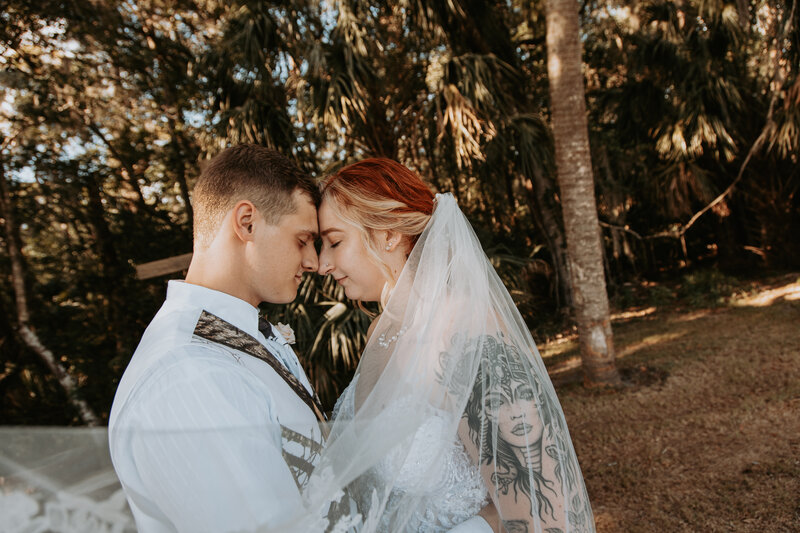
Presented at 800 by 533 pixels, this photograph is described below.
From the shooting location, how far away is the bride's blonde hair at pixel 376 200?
2.03 meters

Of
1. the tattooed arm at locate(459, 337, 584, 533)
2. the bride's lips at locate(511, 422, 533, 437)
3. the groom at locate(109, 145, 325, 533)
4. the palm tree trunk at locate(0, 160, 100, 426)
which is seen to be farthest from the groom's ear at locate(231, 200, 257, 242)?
the palm tree trunk at locate(0, 160, 100, 426)

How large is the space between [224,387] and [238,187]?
2.32 feet

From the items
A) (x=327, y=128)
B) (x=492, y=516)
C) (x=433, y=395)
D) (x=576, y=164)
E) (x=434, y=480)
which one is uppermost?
(x=327, y=128)

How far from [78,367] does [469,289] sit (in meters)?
6.63

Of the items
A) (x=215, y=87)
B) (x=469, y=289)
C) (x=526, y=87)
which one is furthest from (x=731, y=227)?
(x=469, y=289)

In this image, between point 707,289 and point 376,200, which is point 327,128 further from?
point 707,289

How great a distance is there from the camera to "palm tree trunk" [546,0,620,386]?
5.09 m

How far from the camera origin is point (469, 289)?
1901 mm

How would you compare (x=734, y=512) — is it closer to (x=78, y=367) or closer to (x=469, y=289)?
(x=469, y=289)

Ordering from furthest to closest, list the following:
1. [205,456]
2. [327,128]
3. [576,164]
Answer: [327,128]
[576,164]
[205,456]

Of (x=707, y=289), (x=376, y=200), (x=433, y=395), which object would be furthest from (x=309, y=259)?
(x=707, y=289)

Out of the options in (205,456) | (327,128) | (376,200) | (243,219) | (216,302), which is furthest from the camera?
(327,128)

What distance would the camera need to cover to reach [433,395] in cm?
160

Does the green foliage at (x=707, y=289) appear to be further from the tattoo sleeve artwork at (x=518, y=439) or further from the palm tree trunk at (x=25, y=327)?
the palm tree trunk at (x=25, y=327)
